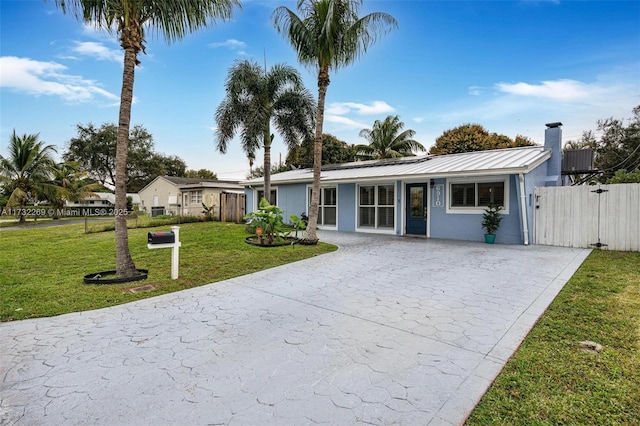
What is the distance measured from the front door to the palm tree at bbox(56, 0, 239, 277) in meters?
8.64

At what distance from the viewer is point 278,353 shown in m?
3.17

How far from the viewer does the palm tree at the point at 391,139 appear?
25.8 m

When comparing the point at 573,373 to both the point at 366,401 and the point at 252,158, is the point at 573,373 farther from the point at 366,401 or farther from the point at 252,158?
the point at 252,158

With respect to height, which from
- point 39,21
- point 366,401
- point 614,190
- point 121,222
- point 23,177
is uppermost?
point 39,21

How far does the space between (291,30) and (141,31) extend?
17.3 feet

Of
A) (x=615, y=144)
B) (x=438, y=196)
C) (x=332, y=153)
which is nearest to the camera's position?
(x=438, y=196)

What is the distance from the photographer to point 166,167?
44125mm

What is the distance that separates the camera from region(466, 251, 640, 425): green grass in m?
2.21

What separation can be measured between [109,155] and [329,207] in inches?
1415

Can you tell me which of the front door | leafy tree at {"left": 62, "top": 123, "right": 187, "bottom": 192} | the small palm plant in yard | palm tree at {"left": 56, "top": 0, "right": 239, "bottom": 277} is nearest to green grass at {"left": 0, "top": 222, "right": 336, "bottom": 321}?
the small palm plant in yard

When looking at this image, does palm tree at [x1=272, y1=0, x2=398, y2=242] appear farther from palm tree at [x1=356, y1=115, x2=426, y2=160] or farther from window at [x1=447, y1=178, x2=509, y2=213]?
palm tree at [x1=356, y1=115, x2=426, y2=160]

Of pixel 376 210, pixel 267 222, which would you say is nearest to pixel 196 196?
pixel 376 210

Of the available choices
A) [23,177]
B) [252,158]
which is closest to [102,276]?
[252,158]

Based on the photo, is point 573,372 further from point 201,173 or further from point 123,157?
point 201,173
